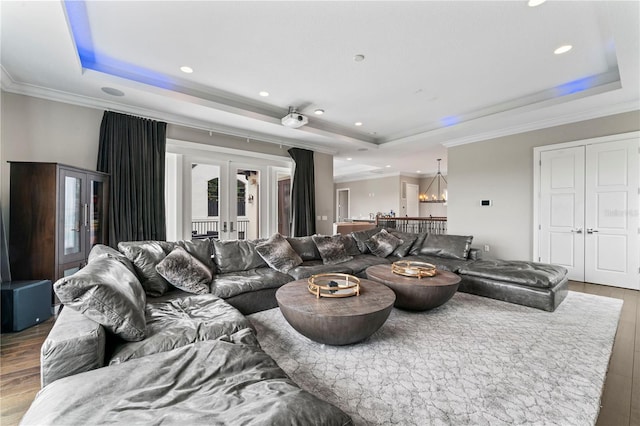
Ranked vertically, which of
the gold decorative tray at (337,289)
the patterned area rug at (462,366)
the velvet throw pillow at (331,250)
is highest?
the velvet throw pillow at (331,250)

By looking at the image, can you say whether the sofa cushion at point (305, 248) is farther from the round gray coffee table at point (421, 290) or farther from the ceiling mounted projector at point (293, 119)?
the ceiling mounted projector at point (293, 119)

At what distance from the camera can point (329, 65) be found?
329cm

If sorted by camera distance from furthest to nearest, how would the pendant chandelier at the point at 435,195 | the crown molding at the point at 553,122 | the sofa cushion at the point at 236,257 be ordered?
the pendant chandelier at the point at 435,195 → the crown molding at the point at 553,122 → the sofa cushion at the point at 236,257

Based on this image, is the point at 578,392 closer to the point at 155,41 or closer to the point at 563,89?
the point at 563,89

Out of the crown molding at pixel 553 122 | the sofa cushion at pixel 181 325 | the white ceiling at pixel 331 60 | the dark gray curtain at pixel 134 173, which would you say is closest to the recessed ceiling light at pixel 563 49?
the white ceiling at pixel 331 60

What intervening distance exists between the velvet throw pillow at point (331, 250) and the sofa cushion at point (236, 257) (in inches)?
36.3

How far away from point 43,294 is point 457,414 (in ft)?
13.1

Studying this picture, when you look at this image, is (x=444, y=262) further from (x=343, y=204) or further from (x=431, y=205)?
(x=343, y=204)

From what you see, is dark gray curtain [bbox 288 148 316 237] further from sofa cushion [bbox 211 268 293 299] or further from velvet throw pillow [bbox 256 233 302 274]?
sofa cushion [bbox 211 268 293 299]

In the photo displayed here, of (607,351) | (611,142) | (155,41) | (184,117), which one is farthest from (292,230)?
(611,142)

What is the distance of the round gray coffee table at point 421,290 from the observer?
2861 mm

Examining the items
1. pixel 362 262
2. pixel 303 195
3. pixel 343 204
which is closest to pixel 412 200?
pixel 343 204

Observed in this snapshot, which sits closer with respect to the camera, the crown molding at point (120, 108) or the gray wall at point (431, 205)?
the crown molding at point (120, 108)

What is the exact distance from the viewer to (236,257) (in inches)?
139
